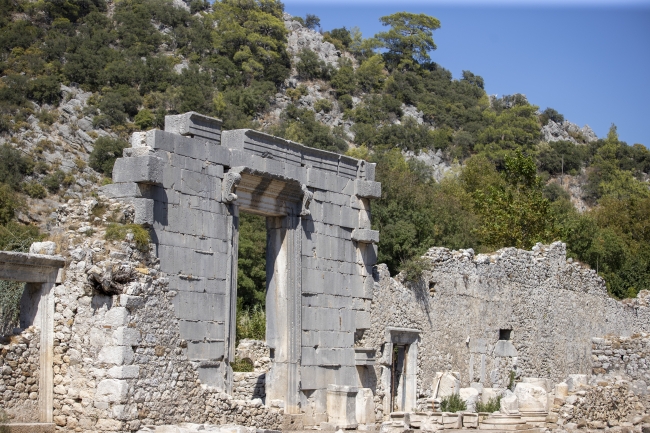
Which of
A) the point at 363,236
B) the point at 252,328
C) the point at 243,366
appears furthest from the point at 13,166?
the point at 363,236

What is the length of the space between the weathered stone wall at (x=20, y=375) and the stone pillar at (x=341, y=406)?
5722 millimetres

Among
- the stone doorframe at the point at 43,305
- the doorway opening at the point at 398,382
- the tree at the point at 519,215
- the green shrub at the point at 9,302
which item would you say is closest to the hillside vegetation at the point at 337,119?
the tree at the point at 519,215

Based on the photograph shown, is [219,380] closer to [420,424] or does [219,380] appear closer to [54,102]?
[420,424]

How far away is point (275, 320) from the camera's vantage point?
16.9 metres

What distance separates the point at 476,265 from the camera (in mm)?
21969

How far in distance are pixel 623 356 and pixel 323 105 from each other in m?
46.5

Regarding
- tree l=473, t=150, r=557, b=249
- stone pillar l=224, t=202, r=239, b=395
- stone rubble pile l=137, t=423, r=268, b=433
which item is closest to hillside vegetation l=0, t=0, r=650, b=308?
tree l=473, t=150, r=557, b=249

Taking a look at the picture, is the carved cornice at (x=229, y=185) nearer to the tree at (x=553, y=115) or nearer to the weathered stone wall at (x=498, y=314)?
the weathered stone wall at (x=498, y=314)

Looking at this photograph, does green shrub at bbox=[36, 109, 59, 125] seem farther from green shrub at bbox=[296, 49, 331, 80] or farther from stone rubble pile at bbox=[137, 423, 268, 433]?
stone rubble pile at bbox=[137, 423, 268, 433]

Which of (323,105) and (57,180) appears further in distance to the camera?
(323,105)

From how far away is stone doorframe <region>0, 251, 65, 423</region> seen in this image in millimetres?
13328

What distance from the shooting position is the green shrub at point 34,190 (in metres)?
37.4

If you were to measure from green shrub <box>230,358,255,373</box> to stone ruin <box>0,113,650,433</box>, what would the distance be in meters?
0.09

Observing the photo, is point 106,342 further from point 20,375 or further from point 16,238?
point 16,238
